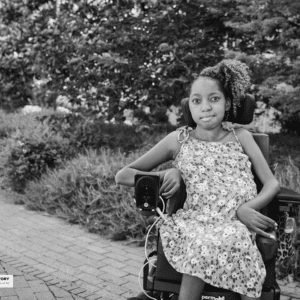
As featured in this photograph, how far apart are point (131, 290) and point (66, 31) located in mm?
4346

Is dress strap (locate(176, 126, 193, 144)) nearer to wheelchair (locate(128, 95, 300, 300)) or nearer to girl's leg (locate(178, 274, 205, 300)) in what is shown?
wheelchair (locate(128, 95, 300, 300))

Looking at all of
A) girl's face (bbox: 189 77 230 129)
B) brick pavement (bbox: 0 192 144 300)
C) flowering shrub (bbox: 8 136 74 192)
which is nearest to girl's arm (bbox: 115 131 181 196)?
girl's face (bbox: 189 77 230 129)

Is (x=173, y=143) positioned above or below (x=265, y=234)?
above

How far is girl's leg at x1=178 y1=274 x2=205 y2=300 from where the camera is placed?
261 centimetres

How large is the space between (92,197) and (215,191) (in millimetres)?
2696

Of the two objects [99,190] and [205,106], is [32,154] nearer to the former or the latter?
[99,190]

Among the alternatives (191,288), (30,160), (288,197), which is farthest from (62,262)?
(30,160)

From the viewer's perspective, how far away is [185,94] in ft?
20.9

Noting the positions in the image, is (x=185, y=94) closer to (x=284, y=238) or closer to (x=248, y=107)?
(x=248, y=107)

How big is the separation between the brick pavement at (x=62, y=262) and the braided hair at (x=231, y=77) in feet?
5.40

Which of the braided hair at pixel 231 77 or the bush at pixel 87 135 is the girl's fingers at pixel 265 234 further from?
the bush at pixel 87 135

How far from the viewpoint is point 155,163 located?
311 centimetres

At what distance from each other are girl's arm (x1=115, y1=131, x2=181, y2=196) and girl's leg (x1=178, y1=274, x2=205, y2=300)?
0.52 meters

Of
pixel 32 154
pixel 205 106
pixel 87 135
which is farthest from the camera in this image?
pixel 87 135
